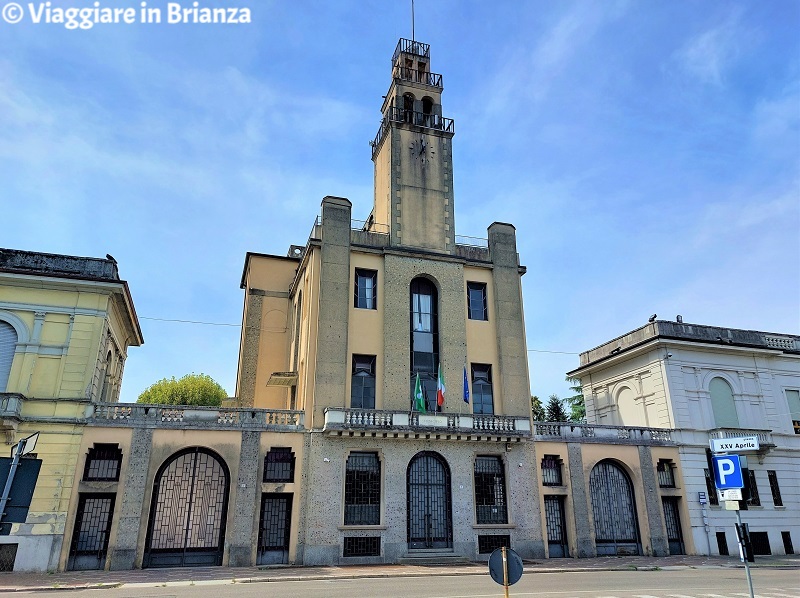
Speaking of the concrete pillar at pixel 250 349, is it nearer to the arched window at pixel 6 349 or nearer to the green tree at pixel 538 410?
the arched window at pixel 6 349

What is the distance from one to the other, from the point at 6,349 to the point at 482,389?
21.6 metres

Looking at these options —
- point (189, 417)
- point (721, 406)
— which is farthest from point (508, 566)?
point (721, 406)

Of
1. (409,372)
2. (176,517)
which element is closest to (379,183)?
(409,372)

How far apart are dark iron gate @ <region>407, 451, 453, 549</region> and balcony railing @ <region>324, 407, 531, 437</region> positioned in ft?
5.35

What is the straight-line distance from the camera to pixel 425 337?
3000 cm

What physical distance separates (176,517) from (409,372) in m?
12.2

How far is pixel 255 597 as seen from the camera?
15719mm

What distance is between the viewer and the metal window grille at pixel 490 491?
1078 inches

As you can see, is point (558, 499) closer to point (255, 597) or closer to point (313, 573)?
point (313, 573)

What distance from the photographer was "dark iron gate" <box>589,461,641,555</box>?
2916cm

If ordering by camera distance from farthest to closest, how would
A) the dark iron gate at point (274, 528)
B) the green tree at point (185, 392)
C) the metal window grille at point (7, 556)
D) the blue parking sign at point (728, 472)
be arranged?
the green tree at point (185, 392) < the dark iron gate at point (274, 528) < the metal window grille at point (7, 556) < the blue parking sign at point (728, 472)

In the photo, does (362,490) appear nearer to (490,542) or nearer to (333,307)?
(490,542)

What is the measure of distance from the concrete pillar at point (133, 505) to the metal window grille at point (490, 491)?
1472 cm

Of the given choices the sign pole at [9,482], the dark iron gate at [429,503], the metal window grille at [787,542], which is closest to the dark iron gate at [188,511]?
the dark iron gate at [429,503]
